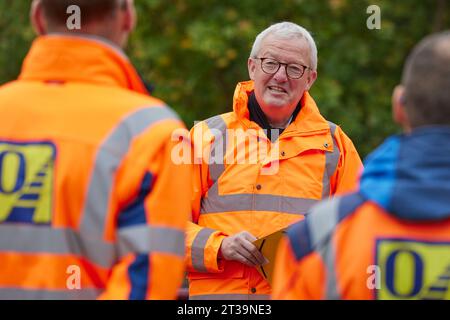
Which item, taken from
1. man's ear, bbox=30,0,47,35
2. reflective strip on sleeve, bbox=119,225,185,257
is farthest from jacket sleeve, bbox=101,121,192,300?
man's ear, bbox=30,0,47,35

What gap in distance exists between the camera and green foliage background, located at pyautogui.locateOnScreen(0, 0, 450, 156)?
13.4 m

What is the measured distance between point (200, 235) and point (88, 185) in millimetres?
2058

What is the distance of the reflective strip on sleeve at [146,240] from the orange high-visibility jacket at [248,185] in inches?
76.5

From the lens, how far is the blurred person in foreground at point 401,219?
280 centimetres

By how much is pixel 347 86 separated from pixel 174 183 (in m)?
11.5

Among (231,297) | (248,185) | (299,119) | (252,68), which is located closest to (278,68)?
(252,68)

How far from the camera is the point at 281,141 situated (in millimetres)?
5066

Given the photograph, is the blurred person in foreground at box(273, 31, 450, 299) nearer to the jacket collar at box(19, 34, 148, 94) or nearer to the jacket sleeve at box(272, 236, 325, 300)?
the jacket sleeve at box(272, 236, 325, 300)

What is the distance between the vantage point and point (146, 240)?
292 cm

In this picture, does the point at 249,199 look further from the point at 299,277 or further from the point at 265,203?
the point at 299,277

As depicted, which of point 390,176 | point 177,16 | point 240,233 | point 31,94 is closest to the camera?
point 390,176
